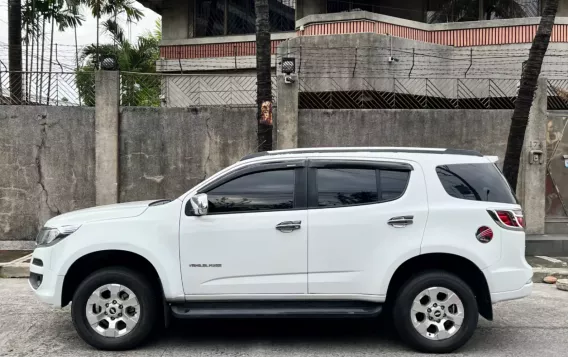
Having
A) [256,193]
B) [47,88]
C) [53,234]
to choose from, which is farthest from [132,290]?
[47,88]

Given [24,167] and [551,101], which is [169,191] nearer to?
[24,167]

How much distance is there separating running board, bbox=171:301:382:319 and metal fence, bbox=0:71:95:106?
24.0ft

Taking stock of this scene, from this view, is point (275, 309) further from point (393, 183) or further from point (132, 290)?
point (393, 183)

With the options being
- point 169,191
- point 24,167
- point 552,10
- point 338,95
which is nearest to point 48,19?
point 24,167

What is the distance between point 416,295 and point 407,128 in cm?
666

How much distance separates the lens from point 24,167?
11.0m

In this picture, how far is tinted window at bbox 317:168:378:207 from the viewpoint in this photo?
5.18 m

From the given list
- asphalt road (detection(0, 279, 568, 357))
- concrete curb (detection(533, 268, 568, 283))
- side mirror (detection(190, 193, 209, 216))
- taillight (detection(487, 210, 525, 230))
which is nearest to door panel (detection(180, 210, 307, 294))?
side mirror (detection(190, 193, 209, 216))

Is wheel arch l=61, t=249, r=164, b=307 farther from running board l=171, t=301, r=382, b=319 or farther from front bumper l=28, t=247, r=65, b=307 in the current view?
running board l=171, t=301, r=382, b=319

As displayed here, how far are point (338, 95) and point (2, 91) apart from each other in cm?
674

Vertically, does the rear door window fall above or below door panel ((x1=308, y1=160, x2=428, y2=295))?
above

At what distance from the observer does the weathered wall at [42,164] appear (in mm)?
11023

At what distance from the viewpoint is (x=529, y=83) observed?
962cm

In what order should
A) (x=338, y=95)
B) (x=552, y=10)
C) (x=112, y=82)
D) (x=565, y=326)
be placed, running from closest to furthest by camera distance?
(x=565, y=326) → (x=552, y=10) → (x=112, y=82) → (x=338, y=95)
